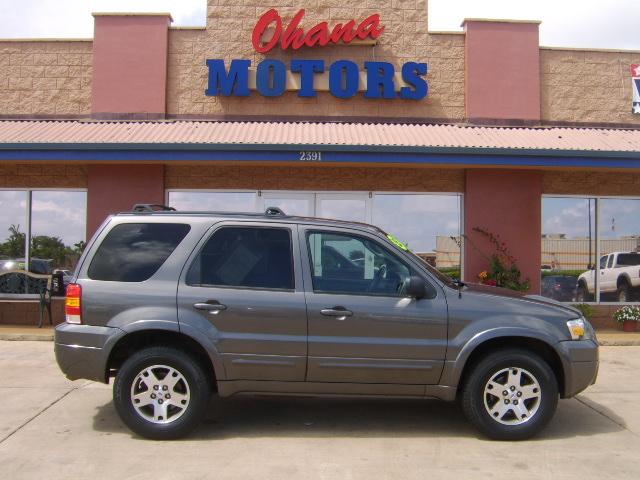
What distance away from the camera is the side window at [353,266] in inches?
221

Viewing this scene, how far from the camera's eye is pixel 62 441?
5.53 metres

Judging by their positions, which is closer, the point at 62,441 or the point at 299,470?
the point at 299,470

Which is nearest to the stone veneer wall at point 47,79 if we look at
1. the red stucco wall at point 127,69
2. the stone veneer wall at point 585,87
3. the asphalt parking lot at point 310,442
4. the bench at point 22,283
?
the red stucco wall at point 127,69

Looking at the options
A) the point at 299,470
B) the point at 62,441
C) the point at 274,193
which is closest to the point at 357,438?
the point at 299,470

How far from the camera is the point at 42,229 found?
12.0 meters

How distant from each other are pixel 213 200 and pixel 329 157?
2.65m

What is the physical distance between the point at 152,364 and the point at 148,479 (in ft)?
3.57

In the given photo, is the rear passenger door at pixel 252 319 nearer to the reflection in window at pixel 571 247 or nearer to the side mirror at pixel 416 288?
the side mirror at pixel 416 288

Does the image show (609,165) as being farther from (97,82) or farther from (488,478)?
(97,82)

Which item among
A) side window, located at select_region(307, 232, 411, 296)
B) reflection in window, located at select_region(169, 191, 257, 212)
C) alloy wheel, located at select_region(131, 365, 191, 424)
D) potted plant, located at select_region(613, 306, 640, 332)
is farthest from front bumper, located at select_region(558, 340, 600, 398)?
reflection in window, located at select_region(169, 191, 257, 212)

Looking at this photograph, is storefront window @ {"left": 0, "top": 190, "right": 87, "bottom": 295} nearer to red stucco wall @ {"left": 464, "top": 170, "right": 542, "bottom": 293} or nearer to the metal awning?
the metal awning

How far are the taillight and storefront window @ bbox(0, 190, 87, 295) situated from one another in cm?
675

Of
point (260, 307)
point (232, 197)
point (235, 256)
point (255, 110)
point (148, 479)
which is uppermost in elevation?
point (255, 110)

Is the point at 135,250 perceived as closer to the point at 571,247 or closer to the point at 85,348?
the point at 85,348
